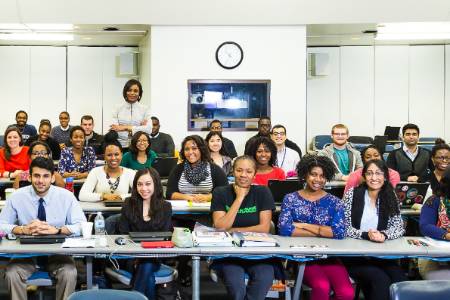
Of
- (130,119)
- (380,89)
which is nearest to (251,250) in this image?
(130,119)

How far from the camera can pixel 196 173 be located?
596 centimetres

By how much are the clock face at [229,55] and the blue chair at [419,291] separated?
24.9ft

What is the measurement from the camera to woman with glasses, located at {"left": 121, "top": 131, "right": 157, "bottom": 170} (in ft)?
22.4

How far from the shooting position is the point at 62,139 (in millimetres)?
10883

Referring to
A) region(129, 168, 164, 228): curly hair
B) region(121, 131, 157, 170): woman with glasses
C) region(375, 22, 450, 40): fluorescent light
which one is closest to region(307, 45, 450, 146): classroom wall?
region(375, 22, 450, 40): fluorescent light

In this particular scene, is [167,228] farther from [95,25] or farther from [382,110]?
[382,110]

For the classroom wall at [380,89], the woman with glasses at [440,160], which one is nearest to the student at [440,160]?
the woman with glasses at [440,160]

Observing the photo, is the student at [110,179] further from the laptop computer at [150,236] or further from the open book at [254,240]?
the open book at [254,240]

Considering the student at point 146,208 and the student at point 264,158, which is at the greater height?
the student at point 264,158

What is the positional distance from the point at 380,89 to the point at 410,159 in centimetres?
565

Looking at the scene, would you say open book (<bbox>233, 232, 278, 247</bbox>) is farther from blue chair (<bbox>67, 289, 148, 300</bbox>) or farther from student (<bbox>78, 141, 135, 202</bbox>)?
student (<bbox>78, 141, 135, 202</bbox>)

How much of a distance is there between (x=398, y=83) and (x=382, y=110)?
64 cm

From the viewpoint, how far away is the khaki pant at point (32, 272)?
163 inches

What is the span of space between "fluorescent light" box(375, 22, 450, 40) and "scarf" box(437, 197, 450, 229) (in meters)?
6.08
